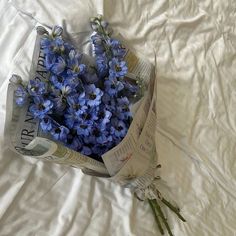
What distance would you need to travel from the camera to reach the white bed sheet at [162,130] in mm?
803

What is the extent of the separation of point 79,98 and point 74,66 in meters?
0.07

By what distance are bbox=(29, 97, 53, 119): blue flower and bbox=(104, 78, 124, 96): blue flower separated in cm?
13

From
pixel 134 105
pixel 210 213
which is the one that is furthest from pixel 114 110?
pixel 210 213

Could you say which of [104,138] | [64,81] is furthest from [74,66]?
[104,138]

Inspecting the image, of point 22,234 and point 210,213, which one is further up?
point 22,234

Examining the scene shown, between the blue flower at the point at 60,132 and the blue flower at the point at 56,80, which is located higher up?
the blue flower at the point at 56,80

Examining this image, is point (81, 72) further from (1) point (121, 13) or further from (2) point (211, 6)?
(2) point (211, 6)

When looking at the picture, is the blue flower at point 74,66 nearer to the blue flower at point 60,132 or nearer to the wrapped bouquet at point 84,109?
the wrapped bouquet at point 84,109

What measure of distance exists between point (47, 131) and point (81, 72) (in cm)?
13

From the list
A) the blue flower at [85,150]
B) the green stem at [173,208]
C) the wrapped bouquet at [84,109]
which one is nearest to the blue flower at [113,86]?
the wrapped bouquet at [84,109]

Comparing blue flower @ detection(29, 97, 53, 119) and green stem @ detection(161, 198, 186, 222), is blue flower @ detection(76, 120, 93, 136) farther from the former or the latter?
green stem @ detection(161, 198, 186, 222)

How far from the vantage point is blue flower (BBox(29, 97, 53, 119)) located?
0.71 m

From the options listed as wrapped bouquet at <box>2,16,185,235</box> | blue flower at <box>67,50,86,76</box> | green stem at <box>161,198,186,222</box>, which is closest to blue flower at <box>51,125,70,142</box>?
wrapped bouquet at <box>2,16,185,235</box>

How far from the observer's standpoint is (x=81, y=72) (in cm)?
76
